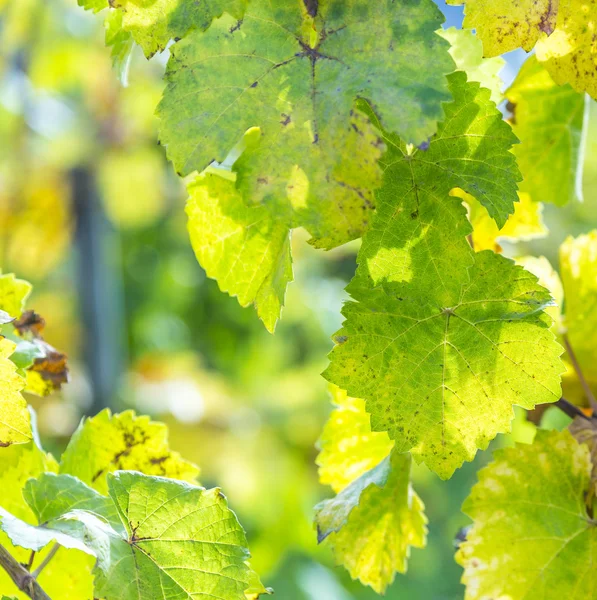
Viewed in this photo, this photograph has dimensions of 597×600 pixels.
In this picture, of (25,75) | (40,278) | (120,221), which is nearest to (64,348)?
(40,278)

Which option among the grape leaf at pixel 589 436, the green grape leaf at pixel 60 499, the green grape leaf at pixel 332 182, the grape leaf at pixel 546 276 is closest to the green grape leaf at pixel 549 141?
the grape leaf at pixel 546 276

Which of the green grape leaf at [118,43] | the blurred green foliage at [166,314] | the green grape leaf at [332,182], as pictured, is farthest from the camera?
the blurred green foliage at [166,314]

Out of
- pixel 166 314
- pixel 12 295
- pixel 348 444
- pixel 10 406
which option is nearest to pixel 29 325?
pixel 12 295

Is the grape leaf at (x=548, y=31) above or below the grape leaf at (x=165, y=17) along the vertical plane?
below

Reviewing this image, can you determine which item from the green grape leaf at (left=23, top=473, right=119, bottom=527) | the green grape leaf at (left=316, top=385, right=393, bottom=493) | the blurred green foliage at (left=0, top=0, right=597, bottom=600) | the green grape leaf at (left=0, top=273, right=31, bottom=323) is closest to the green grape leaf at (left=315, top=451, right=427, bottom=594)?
the green grape leaf at (left=316, top=385, right=393, bottom=493)

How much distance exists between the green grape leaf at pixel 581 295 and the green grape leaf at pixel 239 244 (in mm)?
289

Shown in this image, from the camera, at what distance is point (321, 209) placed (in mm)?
342

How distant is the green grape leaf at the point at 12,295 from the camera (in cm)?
51

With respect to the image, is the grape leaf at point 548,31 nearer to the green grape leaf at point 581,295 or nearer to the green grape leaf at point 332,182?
the green grape leaf at point 332,182

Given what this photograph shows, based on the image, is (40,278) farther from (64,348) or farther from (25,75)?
(25,75)

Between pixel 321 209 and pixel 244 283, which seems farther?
pixel 244 283

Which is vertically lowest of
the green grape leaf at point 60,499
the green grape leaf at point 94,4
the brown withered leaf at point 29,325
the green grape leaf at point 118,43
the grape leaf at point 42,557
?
the grape leaf at point 42,557

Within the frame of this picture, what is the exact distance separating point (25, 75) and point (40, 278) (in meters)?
1.39

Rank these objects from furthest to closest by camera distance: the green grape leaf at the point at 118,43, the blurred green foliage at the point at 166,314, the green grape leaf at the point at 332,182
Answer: the blurred green foliage at the point at 166,314
the green grape leaf at the point at 118,43
the green grape leaf at the point at 332,182
